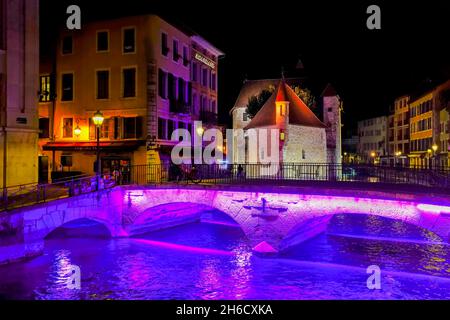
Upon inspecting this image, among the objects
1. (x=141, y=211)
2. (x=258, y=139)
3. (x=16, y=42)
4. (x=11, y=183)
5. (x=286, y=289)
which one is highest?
(x=16, y=42)

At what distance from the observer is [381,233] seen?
26812 millimetres

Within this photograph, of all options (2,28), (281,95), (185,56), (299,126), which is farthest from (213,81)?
(2,28)

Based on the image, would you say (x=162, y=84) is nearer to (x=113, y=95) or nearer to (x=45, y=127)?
(x=113, y=95)

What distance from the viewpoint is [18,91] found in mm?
23125

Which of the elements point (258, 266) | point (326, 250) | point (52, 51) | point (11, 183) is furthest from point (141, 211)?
point (52, 51)

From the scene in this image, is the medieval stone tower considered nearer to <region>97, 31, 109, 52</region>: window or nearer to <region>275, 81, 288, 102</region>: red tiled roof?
<region>275, 81, 288, 102</region>: red tiled roof

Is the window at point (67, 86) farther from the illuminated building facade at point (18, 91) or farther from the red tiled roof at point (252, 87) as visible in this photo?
the red tiled roof at point (252, 87)

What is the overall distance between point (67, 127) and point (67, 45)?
5.68 meters

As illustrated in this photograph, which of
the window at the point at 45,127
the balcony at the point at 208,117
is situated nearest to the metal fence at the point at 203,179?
the window at the point at 45,127

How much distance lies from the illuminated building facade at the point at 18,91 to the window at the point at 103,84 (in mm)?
8643

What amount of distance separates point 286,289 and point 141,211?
10720mm

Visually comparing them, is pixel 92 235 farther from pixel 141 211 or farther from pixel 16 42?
pixel 16 42

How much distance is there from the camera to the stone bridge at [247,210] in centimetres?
1788

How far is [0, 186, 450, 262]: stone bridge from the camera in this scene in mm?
17875
